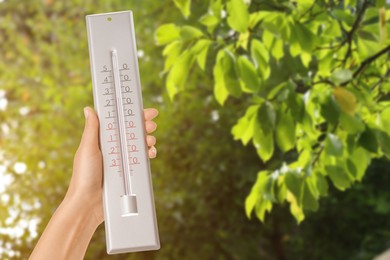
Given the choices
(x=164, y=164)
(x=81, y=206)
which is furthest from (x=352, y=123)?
(x=164, y=164)

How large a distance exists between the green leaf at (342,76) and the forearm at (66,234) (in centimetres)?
80

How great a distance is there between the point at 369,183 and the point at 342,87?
2992 millimetres

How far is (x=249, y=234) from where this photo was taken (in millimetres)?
4566

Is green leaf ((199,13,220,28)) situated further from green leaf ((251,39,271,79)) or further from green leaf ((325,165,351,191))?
green leaf ((325,165,351,191))

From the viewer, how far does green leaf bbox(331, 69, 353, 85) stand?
1633mm

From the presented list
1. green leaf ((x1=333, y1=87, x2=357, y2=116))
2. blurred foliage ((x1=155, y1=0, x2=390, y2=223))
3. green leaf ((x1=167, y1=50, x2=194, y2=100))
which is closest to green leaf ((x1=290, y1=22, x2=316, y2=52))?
blurred foliage ((x1=155, y1=0, x2=390, y2=223))

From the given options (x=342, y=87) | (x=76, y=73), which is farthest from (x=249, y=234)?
(x=342, y=87)

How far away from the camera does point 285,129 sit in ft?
5.60

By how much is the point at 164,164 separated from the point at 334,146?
259 cm

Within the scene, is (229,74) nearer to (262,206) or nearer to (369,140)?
(369,140)

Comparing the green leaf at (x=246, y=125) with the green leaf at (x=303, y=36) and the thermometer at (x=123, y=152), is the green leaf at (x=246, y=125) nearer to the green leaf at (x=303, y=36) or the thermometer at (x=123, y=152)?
the green leaf at (x=303, y=36)

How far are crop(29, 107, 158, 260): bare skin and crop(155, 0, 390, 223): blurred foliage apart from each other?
0.67 m

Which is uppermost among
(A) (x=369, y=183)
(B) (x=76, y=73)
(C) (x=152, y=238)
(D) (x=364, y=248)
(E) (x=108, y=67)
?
(B) (x=76, y=73)

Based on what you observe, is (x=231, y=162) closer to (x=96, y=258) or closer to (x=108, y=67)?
(x=96, y=258)
